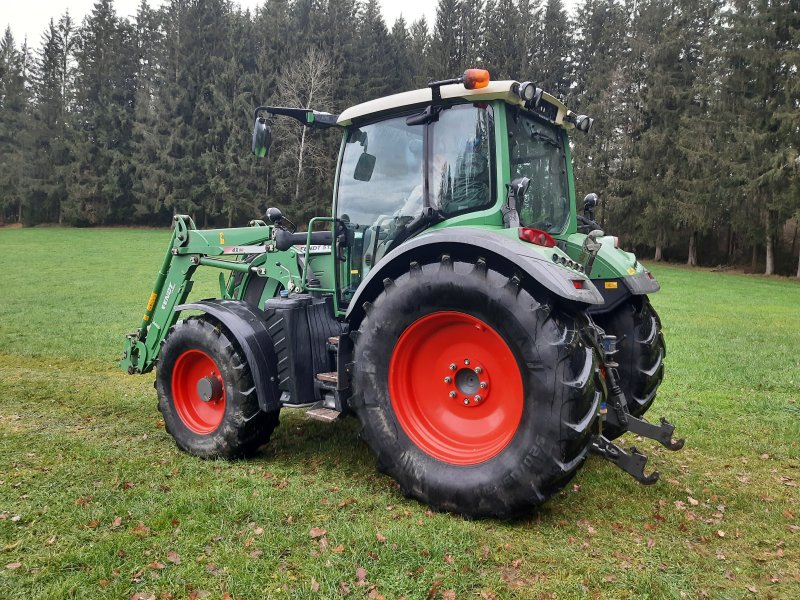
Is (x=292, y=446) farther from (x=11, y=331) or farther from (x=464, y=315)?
(x=11, y=331)

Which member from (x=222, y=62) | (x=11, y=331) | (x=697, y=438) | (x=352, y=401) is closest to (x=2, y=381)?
(x=11, y=331)

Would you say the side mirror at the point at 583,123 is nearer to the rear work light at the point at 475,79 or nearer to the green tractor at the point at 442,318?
the green tractor at the point at 442,318

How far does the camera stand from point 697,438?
511 centimetres

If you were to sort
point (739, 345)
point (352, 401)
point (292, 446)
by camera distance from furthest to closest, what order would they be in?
point (739, 345), point (292, 446), point (352, 401)

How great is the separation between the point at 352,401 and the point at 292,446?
4.29 feet

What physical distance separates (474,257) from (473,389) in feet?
2.59

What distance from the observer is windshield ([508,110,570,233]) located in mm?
3967

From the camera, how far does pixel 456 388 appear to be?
361 cm

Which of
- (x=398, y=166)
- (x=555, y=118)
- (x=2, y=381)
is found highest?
(x=555, y=118)

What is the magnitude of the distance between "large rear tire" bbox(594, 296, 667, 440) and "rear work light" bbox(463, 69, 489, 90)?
82.3 inches

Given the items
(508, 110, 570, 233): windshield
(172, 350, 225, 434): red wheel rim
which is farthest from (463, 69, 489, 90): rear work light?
(172, 350, 225, 434): red wheel rim

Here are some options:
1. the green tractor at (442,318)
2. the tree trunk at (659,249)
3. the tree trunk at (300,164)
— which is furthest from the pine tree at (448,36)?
the green tractor at (442,318)

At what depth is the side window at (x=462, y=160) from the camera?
3.78 meters

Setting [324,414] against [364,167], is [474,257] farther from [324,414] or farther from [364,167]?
[324,414]
